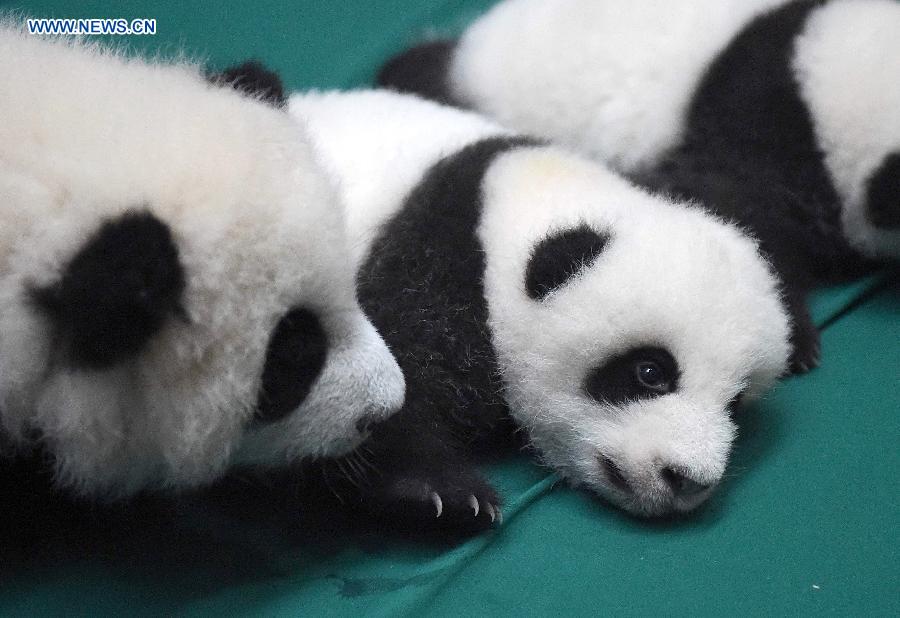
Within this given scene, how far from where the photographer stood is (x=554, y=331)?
2029mm

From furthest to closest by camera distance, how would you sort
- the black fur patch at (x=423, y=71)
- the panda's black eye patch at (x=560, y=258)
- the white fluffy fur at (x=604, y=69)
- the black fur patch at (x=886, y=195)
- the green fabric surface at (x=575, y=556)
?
the black fur patch at (x=423, y=71) < the white fluffy fur at (x=604, y=69) < the black fur patch at (x=886, y=195) < the panda's black eye patch at (x=560, y=258) < the green fabric surface at (x=575, y=556)

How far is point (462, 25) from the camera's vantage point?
13.3 feet

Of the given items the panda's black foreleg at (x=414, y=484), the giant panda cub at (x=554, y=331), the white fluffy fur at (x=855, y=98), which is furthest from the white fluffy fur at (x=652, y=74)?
the panda's black foreleg at (x=414, y=484)

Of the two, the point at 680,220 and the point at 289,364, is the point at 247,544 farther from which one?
the point at 680,220

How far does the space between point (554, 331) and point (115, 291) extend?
1.03m

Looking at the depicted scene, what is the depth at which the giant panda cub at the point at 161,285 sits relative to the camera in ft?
4.45

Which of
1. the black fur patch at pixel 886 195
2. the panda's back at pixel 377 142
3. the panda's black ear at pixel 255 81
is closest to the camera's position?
the panda's black ear at pixel 255 81

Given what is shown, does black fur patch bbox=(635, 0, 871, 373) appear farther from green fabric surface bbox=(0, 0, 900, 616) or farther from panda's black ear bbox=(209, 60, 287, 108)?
panda's black ear bbox=(209, 60, 287, 108)

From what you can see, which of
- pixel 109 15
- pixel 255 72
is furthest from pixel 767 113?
pixel 109 15

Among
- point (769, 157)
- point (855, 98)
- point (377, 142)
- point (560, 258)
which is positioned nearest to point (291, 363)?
point (560, 258)

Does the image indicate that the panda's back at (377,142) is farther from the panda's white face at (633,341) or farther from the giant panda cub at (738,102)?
the giant panda cub at (738,102)

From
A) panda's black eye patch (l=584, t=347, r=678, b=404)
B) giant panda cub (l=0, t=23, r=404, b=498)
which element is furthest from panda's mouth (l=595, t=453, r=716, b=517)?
giant panda cub (l=0, t=23, r=404, b=498)

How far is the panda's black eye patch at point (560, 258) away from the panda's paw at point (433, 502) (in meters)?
0.46

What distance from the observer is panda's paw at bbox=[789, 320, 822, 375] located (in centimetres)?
250
